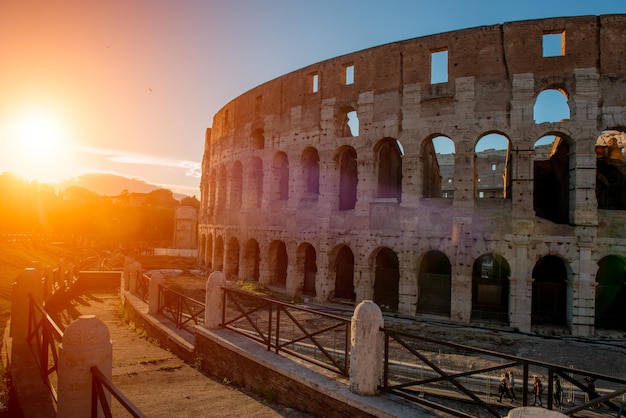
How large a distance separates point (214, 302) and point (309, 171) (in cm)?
1422

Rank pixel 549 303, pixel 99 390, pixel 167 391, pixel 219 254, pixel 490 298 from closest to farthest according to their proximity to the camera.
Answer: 1. pixel 99 390
2. pixel 167 391
3. pixel 549 303
4. pixel 490 298
5. pixel 219 254

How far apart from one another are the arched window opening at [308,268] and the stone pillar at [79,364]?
16.2 meters

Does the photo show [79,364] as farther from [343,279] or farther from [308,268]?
[308,268]

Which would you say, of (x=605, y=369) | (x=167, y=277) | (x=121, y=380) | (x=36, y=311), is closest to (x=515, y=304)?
(x=605, y=369)

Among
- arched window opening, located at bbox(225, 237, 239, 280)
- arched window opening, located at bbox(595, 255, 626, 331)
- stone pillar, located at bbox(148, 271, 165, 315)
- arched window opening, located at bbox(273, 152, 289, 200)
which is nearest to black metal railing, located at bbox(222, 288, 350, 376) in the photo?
stone pillar, located at bbox(148, 271, 165, 315)

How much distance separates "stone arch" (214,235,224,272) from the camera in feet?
87.2

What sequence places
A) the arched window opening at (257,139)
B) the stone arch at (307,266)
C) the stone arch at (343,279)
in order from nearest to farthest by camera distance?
the stone arch at (343,279) < the stone arch at (307,266) < the arched window opening at (257,139)

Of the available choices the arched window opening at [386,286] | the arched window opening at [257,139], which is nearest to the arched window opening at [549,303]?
the arched window opening at [386,286]

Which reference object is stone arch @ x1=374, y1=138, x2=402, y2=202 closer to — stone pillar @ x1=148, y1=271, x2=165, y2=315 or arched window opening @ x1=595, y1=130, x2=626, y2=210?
arched window opening @ x1=595, y1=130, x2=626, y2=210

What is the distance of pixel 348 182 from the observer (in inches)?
864

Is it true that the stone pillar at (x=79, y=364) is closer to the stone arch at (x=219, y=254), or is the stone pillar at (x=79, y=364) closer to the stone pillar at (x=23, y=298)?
the stone pillar at (x=23, y=298)

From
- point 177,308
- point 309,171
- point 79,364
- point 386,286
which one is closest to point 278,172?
point 309,171

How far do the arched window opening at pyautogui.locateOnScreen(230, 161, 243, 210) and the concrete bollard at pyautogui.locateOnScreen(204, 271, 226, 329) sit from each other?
16.7 meters

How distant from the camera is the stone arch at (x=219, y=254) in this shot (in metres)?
26.6
